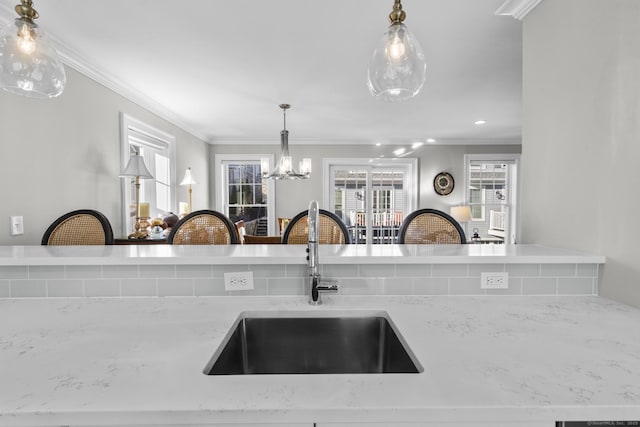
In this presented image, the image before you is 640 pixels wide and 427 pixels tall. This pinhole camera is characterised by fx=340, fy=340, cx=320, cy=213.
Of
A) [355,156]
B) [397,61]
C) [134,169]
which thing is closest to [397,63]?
[397,61]

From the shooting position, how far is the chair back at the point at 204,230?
2.11m

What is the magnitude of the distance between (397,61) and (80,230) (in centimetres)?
215

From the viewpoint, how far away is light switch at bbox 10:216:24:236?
221 centimetres

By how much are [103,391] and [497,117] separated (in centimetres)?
513

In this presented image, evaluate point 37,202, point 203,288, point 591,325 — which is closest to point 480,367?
point 591,325

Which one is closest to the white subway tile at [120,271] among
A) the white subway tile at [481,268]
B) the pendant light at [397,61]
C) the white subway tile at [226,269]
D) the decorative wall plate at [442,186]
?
the white subway tile at [226,269]

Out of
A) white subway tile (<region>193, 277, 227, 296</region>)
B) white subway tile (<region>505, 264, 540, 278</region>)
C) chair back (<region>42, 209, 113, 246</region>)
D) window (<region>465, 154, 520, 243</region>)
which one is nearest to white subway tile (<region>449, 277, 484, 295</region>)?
white subway tile (<region>505, 264, 540, 278</region>)

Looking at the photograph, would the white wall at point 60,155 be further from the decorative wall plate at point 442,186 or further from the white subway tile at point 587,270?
the decorative wall plate at point 442,186

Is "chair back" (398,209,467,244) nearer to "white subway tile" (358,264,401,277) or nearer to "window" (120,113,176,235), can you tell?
"white subway tile" (358,264,401,277)

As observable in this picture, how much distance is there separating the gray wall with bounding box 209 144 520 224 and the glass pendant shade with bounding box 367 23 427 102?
500 cm

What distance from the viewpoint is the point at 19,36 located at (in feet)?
3.43

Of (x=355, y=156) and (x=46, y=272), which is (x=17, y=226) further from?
(x=355, y=156)

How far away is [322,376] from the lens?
0.70 metres

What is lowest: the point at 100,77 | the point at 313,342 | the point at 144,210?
the point at 313,342
